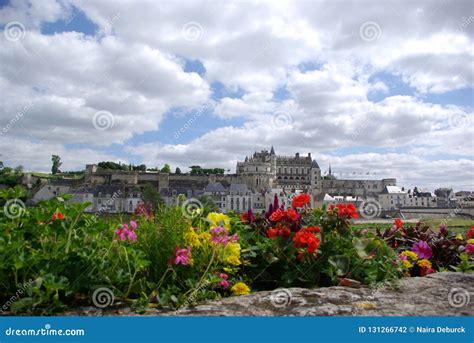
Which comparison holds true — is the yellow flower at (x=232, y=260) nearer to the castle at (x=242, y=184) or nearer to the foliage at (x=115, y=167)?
the castle at (x=242, y=184)

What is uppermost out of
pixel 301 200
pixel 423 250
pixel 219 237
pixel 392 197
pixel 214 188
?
pixel 214 188

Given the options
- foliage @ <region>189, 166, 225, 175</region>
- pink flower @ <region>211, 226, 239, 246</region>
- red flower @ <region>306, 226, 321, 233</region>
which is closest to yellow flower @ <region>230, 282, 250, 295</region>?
pink flower @ <region>211, 226, 239, 246</region>

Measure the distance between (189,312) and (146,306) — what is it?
28 cm

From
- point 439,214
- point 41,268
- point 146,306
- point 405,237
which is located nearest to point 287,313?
point 146,306

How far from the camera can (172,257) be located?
284 cm

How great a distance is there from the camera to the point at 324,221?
358 cm

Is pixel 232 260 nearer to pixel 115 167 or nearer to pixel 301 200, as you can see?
pixel 301 200

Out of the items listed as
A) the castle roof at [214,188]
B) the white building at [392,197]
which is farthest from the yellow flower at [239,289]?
the white building at [392,197]

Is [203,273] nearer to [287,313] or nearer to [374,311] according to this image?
[287,313]

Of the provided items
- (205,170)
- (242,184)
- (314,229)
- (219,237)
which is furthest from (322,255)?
(205,170)

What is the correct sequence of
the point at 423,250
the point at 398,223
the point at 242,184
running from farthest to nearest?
the point at 242,184 < the point at 398,223 < the point at 423,250

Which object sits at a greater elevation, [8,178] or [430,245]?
[8,178]

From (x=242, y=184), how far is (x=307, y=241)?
10655cm

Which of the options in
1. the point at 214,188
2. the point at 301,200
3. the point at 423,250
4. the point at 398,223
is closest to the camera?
the point at 301,200
